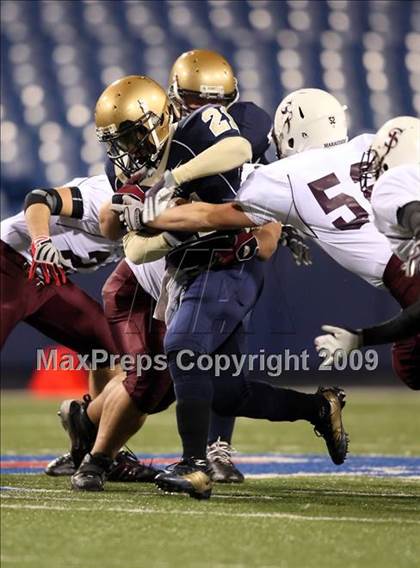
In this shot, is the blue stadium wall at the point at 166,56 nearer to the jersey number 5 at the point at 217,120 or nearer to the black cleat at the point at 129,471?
the black cleat at the point at 129,471

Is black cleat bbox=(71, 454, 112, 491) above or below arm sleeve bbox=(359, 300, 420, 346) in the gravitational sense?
below

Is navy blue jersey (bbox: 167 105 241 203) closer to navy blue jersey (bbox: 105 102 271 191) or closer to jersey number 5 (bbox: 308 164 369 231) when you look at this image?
navy blue jersey (bbox: 105 102 271 191)

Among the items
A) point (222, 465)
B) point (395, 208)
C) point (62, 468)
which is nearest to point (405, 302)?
point (395, 208)

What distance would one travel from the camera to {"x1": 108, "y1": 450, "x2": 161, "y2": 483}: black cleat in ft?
14.1

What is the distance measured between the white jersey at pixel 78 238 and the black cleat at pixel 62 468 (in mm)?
704

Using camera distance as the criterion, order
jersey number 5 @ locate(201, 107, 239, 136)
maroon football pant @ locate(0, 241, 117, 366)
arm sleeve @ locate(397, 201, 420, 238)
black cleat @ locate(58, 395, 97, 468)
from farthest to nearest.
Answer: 1. maroon football pant @ locate(0, 241, 117, 366)
2. black cleat @ locate(58, 395, 97, 468)
3. jersey number 5 @ locate(201, 107, 239, 136)
4. arm sleeve @ locate(397, 201, 420, 238)

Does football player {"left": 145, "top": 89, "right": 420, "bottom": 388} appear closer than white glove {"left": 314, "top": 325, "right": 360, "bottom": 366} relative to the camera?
No

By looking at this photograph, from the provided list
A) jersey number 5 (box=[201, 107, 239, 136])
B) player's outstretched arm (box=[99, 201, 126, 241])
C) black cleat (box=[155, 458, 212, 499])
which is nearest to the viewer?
black cleat (box=[155, 458, 212, 499])

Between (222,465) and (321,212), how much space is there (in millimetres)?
1119

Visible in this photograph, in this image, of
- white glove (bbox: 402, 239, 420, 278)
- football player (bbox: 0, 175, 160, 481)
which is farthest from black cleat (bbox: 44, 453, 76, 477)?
white glove (bbox: 402, 239, 420, 278)

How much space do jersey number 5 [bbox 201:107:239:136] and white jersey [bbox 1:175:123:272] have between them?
68 cm

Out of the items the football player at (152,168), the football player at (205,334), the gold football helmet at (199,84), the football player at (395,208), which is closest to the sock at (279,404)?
the football player at (205,334)

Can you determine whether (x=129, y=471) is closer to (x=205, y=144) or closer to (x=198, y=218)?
(x=198, y=218)

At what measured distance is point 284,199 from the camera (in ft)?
12.1
